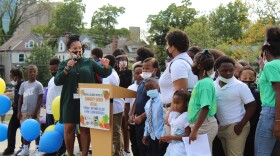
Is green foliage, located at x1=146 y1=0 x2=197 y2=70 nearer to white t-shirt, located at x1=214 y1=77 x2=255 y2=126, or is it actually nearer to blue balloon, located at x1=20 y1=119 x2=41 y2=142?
blue balloon, located at x1=20 y1=119 x2=41 y2=142

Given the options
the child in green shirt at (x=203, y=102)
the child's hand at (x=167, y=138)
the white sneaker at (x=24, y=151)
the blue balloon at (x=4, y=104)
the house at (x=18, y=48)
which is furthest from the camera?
the house at (x=18, y=48)

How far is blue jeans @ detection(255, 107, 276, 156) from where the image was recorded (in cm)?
429

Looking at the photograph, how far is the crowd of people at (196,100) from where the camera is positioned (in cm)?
439

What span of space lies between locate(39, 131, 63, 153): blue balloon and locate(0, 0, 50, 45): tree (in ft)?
204

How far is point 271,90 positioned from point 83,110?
2579 millimetres

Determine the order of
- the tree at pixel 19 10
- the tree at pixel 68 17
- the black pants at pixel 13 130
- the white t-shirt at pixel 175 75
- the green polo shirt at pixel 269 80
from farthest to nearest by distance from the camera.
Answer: the tree at pixel 68 17 → the tree at pixel 19 10 → the black pants at pixel 13 130 → the white t-shirt at pixel 175 75 → the green polo shirt at pixel 269 80

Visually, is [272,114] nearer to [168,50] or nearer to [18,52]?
[168,50]

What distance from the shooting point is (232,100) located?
4758 millimetres

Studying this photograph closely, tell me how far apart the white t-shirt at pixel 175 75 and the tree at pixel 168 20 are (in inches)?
2102

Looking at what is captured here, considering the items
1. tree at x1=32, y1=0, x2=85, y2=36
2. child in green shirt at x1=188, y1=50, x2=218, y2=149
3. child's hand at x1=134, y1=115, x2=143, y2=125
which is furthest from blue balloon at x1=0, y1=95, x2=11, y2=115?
tree at x1=32, y1=0, x2=85, y2=36

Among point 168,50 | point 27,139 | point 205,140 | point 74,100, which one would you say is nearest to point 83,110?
point 74,100

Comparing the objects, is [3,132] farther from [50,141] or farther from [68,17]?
[68,17]

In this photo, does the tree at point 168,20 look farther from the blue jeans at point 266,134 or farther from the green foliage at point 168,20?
the blue jeans at point 266,134

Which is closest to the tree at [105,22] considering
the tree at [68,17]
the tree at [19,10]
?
the tree at [68,17]
